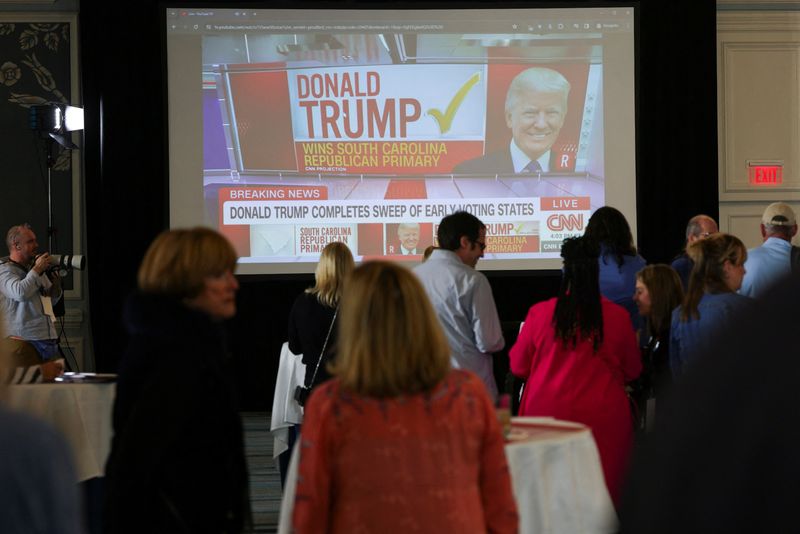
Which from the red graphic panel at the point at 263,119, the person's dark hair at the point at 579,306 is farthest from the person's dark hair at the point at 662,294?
the red graphic panel at the point at 263,119

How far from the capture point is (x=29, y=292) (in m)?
6.86

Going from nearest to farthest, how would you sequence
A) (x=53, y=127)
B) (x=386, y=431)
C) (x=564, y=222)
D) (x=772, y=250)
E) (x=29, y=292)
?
(x=386, y=431), (x=772, y=250), (x=29, y=292), (x=53, y=127), (x=564, y=222)

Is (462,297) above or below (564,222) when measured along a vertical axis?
below

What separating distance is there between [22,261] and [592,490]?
5.14m

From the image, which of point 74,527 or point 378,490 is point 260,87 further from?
point 74,527

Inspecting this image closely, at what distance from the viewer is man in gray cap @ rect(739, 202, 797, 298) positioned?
4969 millimetres

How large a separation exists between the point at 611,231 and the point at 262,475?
2.66 m

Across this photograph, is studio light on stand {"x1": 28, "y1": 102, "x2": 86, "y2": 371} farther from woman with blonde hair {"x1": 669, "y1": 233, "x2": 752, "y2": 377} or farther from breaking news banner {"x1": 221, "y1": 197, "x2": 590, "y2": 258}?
woman with blonde hair {"x1": 669, "y1": 233, "x2": 752, "y2": 377}

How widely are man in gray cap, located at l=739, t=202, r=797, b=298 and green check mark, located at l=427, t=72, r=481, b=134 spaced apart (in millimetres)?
3212

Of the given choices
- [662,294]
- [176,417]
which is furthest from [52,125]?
[176,417]

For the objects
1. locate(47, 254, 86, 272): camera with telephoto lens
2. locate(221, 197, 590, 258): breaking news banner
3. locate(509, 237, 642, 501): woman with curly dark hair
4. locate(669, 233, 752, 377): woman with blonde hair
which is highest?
locate(221, 197, 590, 258): breaking news banner

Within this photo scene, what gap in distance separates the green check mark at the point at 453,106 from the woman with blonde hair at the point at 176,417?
589 cm

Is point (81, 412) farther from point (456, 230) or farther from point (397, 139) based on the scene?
point (397, 139)

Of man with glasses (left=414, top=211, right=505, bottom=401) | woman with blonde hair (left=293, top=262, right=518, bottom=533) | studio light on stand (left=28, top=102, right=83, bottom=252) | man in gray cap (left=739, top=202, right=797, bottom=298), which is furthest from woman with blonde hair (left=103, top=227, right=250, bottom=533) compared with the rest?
studio light on stand (left=28, top=102, right=83, bottom=252)
